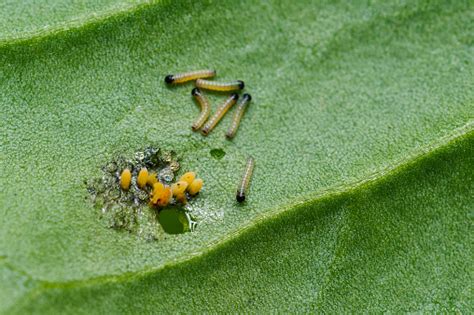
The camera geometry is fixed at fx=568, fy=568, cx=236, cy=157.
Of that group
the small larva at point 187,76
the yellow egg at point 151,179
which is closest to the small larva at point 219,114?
the small larva at point 187,76

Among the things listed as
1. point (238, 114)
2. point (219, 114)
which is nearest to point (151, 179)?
point (219, 114)

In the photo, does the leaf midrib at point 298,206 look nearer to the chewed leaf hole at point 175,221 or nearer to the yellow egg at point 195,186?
the chewed leaf hole at point 175,221

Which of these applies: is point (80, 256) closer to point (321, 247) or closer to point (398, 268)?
point (321, 247)

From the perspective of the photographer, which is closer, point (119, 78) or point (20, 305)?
point (20, 305)

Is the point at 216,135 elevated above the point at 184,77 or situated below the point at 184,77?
below

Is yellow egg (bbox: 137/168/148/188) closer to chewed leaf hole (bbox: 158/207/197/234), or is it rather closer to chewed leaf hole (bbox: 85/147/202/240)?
chewed leaf hole (bbox: 85/147/202/240)

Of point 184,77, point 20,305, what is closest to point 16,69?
point 184,77
